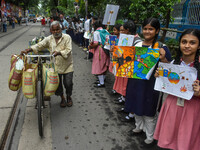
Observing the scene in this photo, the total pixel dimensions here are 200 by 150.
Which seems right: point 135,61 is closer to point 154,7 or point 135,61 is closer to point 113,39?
point 113,39

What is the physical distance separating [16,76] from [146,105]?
79.7 inches

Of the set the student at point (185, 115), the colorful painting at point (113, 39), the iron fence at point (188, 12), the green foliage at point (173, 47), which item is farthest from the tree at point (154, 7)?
the student at point (185, 115)

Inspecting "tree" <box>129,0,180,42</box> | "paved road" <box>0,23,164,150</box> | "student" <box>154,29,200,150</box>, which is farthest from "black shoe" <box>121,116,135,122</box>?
"tree" <box>129,0,180,42</box>

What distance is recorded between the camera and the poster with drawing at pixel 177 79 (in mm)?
1904

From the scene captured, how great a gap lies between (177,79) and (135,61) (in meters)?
0.62

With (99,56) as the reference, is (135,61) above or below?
above

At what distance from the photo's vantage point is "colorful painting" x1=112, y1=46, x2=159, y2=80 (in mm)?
2358

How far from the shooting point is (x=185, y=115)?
207 centimetres

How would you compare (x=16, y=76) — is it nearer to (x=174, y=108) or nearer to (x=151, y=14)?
(x=174, y=108)

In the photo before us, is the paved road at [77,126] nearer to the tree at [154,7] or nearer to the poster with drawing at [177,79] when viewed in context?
the poster with drawing at [177,79]

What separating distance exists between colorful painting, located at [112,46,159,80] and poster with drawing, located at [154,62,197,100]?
9.9 inches

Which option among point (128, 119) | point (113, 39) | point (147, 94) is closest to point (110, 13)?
point (113, 39)

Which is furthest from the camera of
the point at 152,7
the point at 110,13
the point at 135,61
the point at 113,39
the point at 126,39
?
the point at 152,7

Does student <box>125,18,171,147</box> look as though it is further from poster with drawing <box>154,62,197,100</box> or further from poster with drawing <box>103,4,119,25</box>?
poster with drawing <box>103,4,119,25</box>
